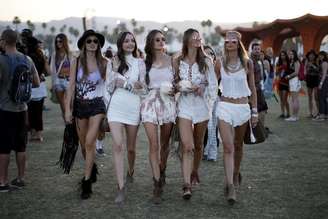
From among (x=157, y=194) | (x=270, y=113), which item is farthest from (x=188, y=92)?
(x=270, y=113)

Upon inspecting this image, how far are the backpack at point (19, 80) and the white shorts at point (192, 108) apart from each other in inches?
78.2

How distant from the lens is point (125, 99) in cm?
543

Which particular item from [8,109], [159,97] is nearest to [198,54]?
[159,97]

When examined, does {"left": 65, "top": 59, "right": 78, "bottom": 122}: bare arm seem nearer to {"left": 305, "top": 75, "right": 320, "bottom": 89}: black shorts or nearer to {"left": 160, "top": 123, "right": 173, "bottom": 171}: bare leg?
{"left": 160, "top": 123, "right": 173, "bottom": 171}: bare leg

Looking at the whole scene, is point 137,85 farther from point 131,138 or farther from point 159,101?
point 131,138

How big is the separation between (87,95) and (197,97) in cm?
134

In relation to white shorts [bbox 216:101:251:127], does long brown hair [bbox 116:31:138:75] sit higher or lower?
higher

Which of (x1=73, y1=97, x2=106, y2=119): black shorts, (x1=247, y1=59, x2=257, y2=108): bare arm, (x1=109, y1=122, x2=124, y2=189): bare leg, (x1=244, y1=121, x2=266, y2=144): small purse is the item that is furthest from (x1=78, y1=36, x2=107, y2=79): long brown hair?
(x1=244, y1=121, x2=266, y2=144): small purse

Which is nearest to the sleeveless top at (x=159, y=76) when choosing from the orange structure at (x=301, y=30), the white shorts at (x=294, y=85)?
the white shorts at (x=294, y=85)

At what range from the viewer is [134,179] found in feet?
20.9

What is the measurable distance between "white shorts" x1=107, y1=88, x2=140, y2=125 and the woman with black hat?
0.21 meters

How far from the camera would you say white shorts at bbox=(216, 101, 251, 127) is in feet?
17.6

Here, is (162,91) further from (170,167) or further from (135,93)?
(170,167)

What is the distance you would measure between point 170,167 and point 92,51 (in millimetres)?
2360
